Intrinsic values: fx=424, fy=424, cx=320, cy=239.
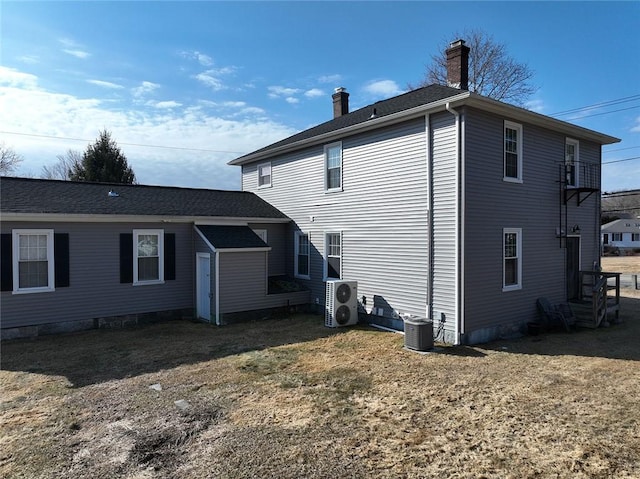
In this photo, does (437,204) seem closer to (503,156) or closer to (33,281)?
(503,156)

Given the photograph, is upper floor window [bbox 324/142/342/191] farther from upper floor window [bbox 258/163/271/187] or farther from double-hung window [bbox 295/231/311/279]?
upper floor window [bbox 258/163/271/187]

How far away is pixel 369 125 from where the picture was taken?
11562mm

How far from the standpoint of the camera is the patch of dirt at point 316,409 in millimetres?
4559

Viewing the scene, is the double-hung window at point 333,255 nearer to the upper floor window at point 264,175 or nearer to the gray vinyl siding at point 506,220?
the upper floor window at point 264,175

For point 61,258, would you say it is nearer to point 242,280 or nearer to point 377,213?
point 242,280

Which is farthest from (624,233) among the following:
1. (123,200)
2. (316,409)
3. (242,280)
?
(316,409)

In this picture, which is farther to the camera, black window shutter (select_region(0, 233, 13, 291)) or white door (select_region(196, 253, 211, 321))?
white door (select_region(196, 253, 211, 321))

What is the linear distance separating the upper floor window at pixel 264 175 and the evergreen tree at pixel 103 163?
51.7 feet

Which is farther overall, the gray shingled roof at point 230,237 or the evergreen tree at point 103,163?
the evergreen tree at point 103,163

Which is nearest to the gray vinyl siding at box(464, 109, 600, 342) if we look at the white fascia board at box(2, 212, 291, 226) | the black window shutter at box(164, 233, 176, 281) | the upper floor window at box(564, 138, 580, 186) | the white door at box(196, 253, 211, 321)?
the upper floor window at box(564, 138, 580, 186)

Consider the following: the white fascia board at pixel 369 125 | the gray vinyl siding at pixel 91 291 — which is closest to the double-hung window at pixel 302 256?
the white fascia board at pixel 369 125

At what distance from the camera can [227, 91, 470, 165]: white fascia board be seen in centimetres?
970

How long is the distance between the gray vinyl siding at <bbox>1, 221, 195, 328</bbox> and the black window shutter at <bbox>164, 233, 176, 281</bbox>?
125mm

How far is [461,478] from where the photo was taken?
14.0ft
